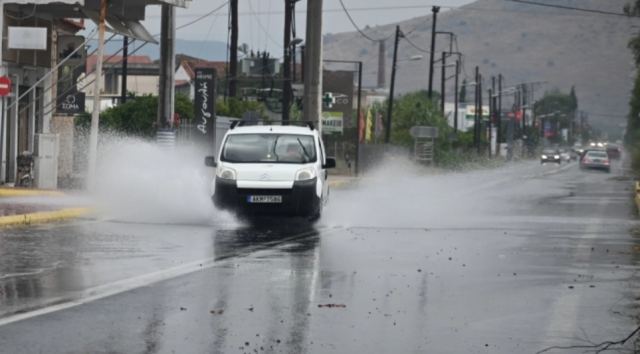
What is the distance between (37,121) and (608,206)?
16.4 m

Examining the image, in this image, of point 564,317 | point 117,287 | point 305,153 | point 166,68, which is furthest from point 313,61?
point 564,317

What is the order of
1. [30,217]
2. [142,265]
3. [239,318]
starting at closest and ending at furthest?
[239,318] → [142,265] → [30,217]

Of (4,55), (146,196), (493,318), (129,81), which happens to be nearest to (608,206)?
(146,196)

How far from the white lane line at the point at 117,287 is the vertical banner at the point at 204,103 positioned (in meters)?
25.1

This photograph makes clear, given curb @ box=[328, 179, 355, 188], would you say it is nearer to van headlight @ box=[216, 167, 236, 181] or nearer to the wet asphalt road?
van headlight @ box=[216, 167, 236, 181]

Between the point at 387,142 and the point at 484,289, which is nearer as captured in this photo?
the point at 484,289

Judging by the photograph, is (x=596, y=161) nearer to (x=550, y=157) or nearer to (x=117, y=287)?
(x=550, y=157)

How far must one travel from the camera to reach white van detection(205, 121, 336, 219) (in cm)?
2678

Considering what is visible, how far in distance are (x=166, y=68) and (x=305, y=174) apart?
41.8ft

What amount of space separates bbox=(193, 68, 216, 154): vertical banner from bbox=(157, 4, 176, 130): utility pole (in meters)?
4.93

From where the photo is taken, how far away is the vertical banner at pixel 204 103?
44.8 metres

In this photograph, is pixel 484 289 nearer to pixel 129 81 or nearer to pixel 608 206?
pixel 608 206

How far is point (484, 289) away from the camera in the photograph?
15672 millimetres

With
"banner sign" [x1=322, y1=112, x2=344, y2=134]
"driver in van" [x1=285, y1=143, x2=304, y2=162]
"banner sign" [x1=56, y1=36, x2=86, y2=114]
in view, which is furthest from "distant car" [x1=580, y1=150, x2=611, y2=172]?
"driver in van" [x1=285, y1=143, x2=304, y2=162]
